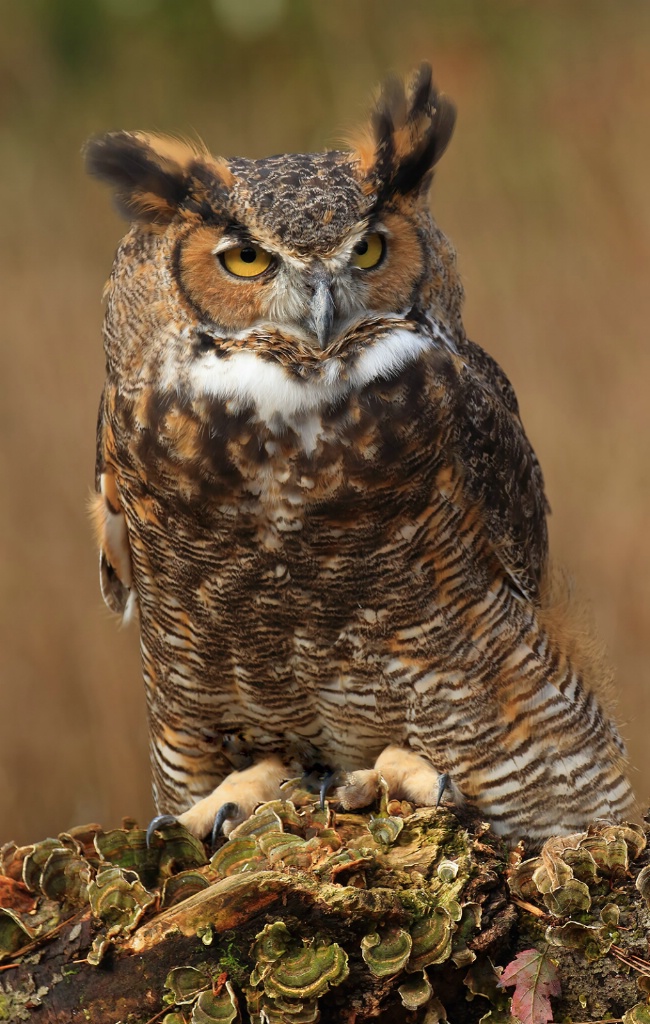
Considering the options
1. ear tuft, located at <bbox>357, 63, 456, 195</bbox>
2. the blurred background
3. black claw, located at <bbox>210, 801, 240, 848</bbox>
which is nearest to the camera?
ear tuft, located at <bbox>357, 63, 456, 195</bbox>

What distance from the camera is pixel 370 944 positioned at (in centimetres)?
113

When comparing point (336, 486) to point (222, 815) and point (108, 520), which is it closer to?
point (108, 520)

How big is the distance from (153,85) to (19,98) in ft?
1.25

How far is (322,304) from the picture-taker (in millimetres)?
1231

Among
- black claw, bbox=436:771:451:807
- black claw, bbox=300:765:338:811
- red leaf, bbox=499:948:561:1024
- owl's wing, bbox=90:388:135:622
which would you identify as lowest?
red leaf, bbox=499:948:561:1024

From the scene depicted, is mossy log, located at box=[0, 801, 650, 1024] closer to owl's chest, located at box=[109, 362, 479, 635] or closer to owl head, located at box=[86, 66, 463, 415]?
owl's chest, located at box=[109, 362, 479, 635]

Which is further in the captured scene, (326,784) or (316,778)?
(316,778)

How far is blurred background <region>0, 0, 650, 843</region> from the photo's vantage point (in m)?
2.45

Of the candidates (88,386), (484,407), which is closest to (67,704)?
(88,386)

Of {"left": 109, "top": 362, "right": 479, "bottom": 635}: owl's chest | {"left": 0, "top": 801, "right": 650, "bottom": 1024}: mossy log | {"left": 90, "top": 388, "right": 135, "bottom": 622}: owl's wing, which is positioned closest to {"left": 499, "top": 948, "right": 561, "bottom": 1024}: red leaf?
{"left": 0, "top": 801, "right": 650, "bottom": 1024}: mossy log

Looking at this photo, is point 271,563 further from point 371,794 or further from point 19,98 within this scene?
point 19,98

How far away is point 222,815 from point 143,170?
2.93ft

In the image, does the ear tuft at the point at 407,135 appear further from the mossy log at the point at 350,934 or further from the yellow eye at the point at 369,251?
the mossy log at the point at 350,934

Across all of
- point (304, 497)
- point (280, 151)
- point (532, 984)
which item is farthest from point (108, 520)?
point (280, 151)
